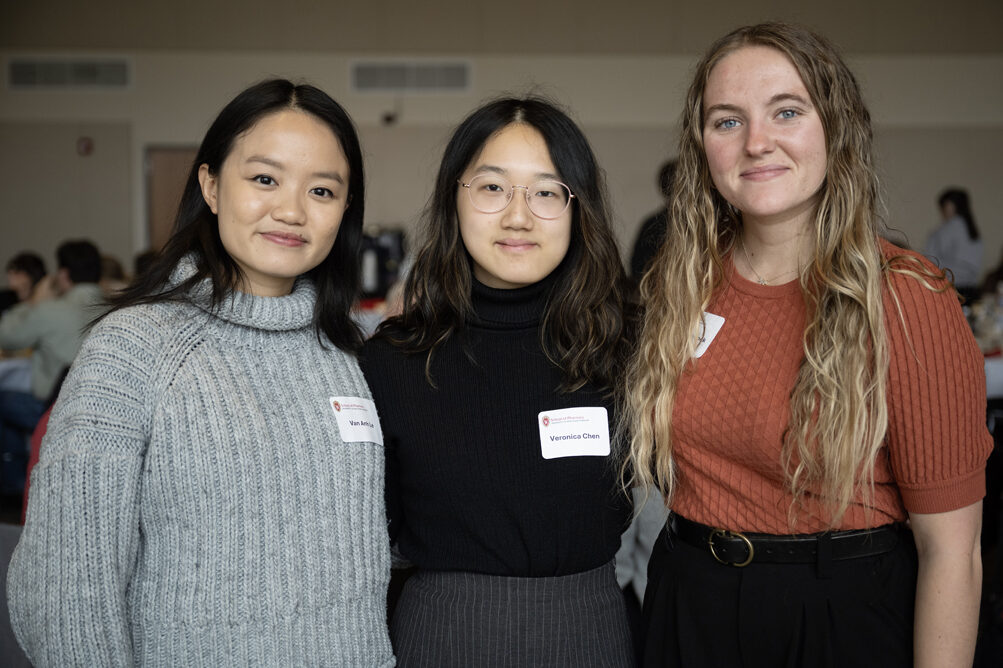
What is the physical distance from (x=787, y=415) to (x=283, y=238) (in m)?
0.93

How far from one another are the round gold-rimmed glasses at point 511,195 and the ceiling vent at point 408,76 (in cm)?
763

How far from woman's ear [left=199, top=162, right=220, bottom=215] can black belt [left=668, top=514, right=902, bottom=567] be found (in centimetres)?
109

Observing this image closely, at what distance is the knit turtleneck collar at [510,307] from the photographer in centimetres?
171

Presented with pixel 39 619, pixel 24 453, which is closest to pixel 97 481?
pixel 39 619

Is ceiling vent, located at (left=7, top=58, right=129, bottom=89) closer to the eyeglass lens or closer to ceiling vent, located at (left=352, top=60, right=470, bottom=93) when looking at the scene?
ceiling vent, located at (left=352, top=60, right=470, bottom=93)

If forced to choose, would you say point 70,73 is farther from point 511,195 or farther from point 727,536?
point 727,536

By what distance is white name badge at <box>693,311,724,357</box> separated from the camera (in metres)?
1.58

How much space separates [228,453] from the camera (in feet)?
4.45

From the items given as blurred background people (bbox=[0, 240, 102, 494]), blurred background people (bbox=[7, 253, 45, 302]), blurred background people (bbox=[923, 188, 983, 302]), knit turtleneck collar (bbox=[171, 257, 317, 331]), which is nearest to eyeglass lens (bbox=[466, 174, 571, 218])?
knit turtleneck collar (bbox=[171, 257, 317, 331])

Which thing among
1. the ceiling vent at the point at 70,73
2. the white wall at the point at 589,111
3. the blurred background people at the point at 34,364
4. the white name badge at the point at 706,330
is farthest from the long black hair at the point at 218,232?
the ceiling vent at the point at 70,73

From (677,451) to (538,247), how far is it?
0.47 metres

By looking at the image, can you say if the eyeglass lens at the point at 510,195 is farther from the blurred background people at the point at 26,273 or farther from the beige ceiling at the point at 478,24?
the beige ceiling at the point at 478,24

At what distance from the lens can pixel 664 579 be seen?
1.59 m

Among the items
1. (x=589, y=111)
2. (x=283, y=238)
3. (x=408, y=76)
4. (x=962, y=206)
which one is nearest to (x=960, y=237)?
(x=962, y=206)
